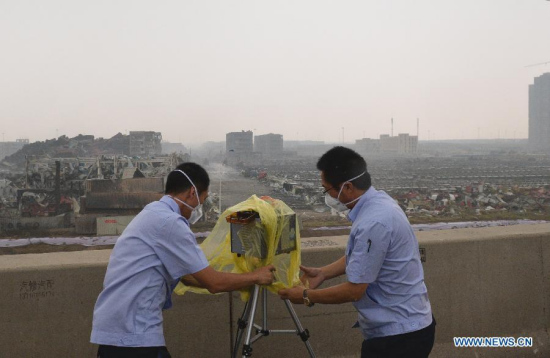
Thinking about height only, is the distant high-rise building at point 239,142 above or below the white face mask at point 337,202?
above

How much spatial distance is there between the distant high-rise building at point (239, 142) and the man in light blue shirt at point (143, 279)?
41186 mm

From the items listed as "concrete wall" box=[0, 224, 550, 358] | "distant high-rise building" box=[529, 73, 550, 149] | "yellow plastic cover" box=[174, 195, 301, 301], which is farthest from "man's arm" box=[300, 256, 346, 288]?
"distant high-rise building" box=[529, 73, 550, 149]

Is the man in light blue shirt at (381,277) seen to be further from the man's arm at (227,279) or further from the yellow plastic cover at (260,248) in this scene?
the yellow plastic cover at (260,248)

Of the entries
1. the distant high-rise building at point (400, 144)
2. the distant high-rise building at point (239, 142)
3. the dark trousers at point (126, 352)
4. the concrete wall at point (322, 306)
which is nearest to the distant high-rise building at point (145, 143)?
the distant high-rise building at point (239, 142)

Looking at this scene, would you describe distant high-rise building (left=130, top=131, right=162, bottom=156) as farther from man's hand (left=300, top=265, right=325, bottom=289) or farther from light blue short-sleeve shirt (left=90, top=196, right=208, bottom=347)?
light blue short-sleeve shirt (left=90, top=196, right=208, bottom=347)

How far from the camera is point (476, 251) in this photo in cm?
417

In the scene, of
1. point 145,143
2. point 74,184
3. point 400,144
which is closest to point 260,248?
point 74,184

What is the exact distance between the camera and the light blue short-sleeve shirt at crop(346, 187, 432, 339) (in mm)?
2350

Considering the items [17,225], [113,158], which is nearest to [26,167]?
[113,158]

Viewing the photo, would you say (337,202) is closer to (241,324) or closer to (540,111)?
(241,324)

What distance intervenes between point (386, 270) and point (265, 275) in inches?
28.0

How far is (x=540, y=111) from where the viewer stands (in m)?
129

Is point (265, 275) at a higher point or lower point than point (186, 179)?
lower

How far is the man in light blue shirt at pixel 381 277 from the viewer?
236cm
